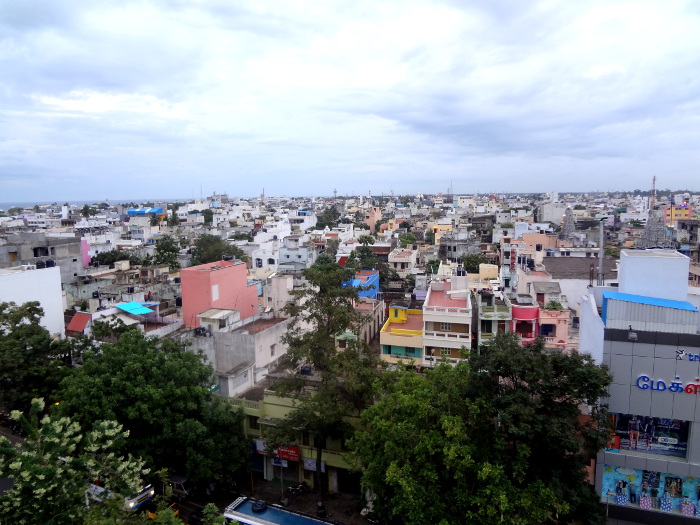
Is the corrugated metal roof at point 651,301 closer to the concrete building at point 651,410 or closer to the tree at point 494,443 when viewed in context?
the concrete building at point 651,410

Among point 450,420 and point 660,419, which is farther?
point 660,419

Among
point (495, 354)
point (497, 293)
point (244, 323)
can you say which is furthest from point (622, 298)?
point (244, 323)

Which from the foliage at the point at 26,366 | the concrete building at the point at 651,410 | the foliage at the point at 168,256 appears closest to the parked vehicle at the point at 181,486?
the foliage at the point at 26,366

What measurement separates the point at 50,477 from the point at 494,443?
1058cm

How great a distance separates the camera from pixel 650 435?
13.8 meters

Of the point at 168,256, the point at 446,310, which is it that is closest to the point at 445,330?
the point at 446,310

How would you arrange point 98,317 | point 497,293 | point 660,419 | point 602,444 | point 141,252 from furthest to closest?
point 141,252 → point 497,293 → point 98,317 → point 660,419 → point 602,444

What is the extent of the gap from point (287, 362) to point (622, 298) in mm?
11171

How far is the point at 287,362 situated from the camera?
1714 cm

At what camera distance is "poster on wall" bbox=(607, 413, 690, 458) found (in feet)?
44.5

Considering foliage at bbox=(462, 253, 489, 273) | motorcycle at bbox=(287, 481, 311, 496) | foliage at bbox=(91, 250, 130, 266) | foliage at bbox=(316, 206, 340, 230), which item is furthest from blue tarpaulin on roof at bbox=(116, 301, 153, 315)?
foliage at bbox=(316, 206, 340, 230)

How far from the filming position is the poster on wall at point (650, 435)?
534 inches

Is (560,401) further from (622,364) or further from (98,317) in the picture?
(98,317)

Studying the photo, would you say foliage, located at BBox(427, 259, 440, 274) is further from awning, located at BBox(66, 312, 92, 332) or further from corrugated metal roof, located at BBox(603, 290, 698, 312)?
corrugated metal roof, located at BBox(603, 290, 698, 312)
